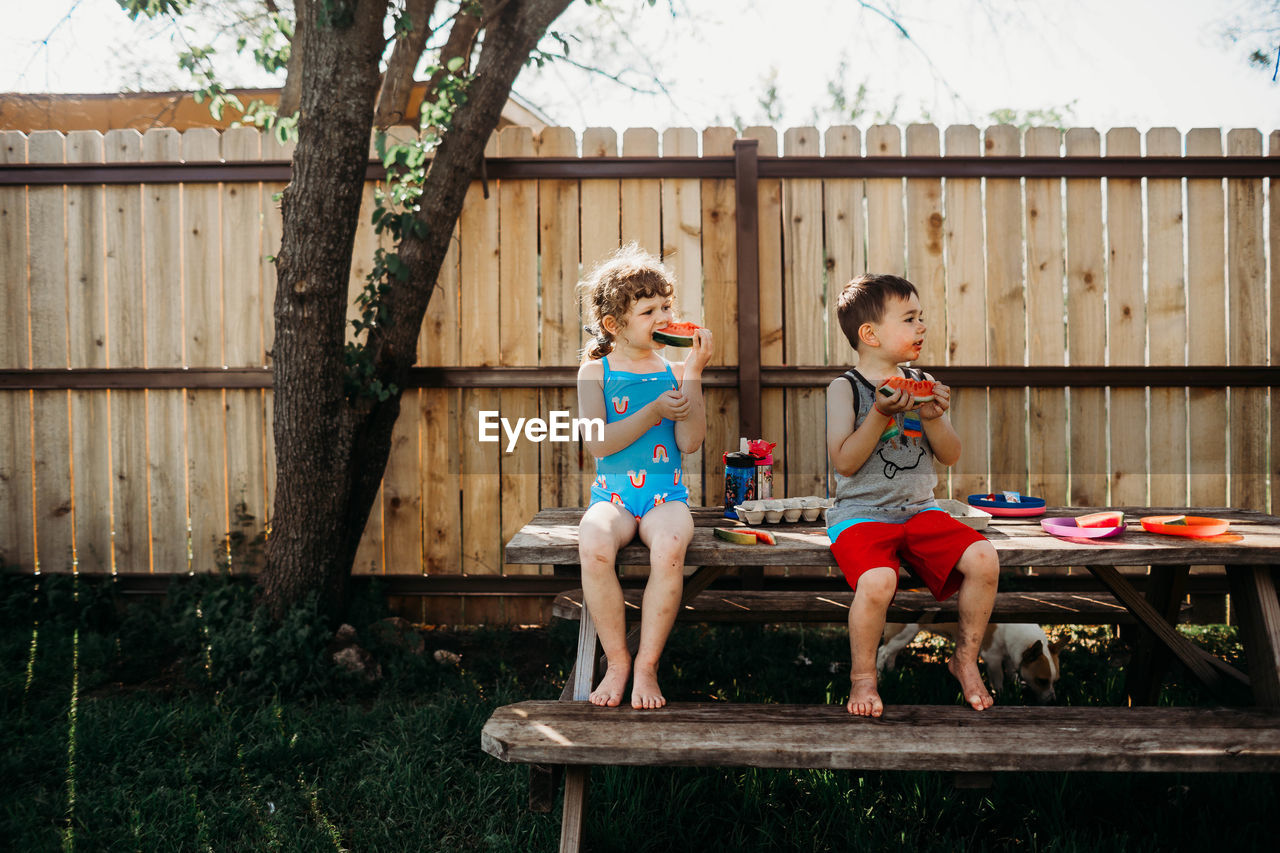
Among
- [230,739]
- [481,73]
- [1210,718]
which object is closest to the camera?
[1210,718]

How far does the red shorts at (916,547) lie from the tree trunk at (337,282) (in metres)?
2.19

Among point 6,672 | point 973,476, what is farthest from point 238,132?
point 973,476

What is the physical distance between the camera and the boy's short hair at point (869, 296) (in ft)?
8.21

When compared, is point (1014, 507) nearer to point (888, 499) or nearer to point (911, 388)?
point (888, 499)

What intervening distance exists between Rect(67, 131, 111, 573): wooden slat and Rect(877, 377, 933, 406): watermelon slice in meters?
3.97

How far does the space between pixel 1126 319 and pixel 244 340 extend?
4506 mm

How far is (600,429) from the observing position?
8.44 ft

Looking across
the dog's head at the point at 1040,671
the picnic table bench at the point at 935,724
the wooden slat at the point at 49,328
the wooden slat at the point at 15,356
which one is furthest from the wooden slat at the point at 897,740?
the wooden slat at the point at 15,356

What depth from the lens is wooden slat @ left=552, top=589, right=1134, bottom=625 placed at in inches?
115

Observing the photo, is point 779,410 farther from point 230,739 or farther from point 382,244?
point 230,739

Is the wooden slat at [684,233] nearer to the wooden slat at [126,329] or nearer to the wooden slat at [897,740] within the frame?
the wooden slat at [897,740]

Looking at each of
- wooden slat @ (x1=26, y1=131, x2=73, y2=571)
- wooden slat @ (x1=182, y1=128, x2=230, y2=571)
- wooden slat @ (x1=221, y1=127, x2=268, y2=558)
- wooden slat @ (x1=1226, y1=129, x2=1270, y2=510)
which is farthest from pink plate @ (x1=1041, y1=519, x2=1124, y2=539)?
wooden slat @ (x1=26, y1=131, x2=73, y2=571)

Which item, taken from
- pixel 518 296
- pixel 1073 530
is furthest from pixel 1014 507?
pixel 518 296

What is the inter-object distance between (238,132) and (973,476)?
13.6 feet
